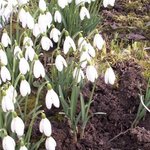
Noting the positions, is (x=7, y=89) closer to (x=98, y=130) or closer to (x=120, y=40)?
(x=98, y=130)

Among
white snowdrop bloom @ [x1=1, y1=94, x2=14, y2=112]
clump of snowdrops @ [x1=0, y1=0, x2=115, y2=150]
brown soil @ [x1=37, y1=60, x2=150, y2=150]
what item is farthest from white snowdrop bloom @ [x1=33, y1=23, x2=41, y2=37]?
white snowdrop bloom @ [x1=1, y1=94, x2=14, y2=112]

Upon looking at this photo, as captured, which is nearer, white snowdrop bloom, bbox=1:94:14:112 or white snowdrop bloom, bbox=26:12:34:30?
white snowdrop bloom, bbox=1:94:14:112

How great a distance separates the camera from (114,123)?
114 inches

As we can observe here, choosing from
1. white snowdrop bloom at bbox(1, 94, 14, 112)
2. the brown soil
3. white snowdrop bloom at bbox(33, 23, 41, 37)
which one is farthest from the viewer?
white snowdrop bloom at bbox(33, 23, 41, 37)

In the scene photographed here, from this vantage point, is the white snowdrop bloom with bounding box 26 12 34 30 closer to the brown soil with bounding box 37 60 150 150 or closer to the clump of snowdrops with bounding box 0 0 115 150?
the clump of snowdrops with bounding box 0 0 115 150

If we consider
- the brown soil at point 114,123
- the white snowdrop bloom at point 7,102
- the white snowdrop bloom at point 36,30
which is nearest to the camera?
the white snowdrop bloom at point 7,102

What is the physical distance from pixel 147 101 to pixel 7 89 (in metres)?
0.95

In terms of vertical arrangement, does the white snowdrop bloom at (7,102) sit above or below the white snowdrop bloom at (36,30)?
below

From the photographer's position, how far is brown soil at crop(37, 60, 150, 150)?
8.92ft

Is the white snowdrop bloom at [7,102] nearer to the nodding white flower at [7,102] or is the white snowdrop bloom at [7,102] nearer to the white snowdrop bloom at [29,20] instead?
the nodding white flower at [7,102]

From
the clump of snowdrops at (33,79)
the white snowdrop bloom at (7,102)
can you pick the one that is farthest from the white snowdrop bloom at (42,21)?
the white snowdrop bloom at (7,102)

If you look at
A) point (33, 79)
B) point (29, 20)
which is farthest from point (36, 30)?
point (33, 79)

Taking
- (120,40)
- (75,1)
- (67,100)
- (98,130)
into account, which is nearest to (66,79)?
(67,100)

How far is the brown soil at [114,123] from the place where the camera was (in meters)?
2.72
